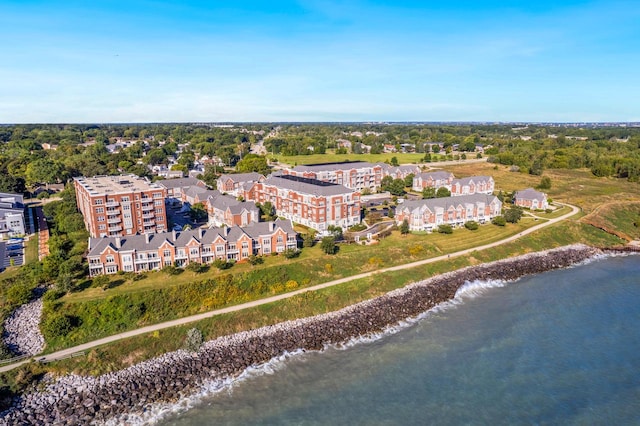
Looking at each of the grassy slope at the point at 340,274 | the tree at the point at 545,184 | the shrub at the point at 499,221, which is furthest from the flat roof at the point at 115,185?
the tree at the point at 545,184

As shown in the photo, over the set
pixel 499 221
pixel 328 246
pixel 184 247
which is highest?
pixel 184 247

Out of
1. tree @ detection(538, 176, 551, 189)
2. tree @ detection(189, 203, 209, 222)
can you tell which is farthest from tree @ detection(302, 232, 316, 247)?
tree @ detection(538, 176, 551, 189)

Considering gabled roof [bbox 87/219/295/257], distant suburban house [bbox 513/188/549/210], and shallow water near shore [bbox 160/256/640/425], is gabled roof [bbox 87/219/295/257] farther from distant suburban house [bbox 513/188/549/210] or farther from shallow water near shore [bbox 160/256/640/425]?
distant suburban house [bbox 513/188/549/210]

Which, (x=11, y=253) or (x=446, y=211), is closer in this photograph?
(x=11, y=253)

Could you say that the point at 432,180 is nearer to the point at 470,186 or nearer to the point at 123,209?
the point at 470,186

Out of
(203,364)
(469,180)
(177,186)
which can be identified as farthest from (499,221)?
(177,186)
